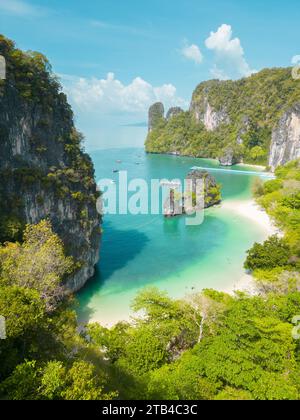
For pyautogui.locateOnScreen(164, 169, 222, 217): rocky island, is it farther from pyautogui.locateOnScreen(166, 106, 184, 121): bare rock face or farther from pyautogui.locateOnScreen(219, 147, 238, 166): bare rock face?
pyautogui.locateOnScreen(166, 106, 184, 121): bare rock face

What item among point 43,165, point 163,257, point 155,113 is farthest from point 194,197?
point 155,113

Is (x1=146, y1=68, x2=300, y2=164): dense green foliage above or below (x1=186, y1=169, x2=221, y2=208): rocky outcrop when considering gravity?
above

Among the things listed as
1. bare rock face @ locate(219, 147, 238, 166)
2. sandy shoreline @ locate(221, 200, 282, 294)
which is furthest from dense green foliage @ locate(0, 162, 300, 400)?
bare rock face @ locate(219, 147, 238, 166)

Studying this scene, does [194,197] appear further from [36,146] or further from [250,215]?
[36,146]

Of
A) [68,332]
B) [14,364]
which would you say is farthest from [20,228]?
[14,364]

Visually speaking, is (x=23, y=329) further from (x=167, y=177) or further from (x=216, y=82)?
(x=216, y=82)

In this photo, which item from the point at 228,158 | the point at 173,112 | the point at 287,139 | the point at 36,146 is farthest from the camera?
the point at 173,112

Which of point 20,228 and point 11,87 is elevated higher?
point 11,87
